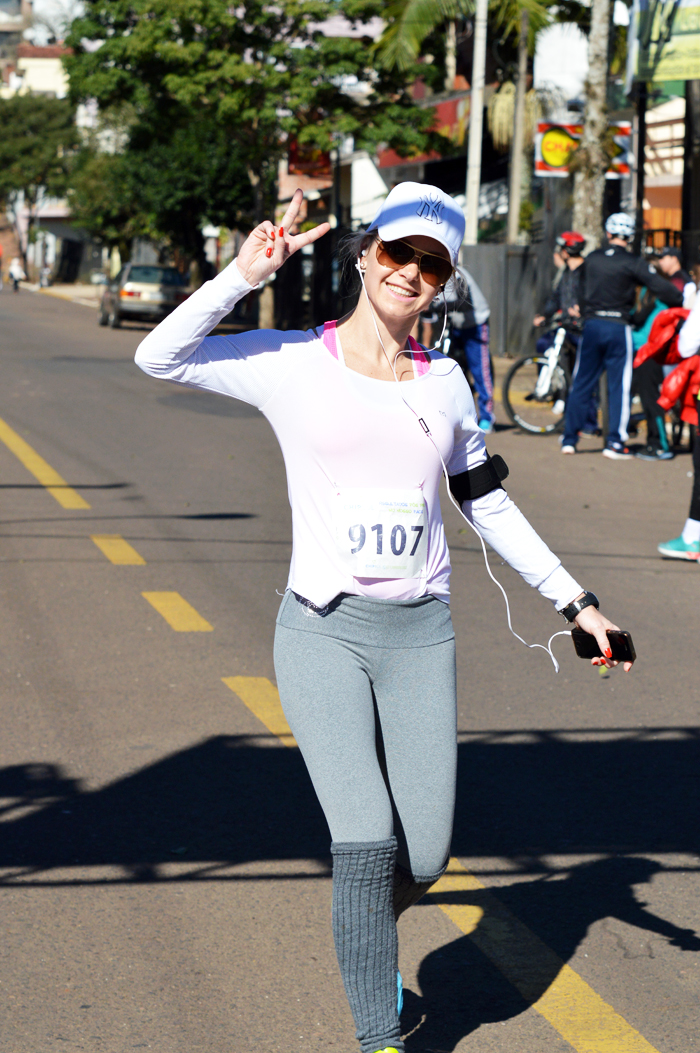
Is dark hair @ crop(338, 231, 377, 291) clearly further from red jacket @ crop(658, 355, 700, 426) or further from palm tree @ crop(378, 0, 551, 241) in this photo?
palm tree @ crop(378, 0, 551, 241)

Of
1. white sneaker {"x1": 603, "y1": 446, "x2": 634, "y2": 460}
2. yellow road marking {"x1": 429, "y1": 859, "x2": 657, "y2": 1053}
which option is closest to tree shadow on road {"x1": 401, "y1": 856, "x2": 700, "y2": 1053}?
→ yellow road marking {"x1": 429, "y1": 859, "x2": 657, "y2": 1053}

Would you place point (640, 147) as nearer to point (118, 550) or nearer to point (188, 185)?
point (118, 550)

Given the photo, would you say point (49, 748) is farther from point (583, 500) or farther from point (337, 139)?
point (337, 139)

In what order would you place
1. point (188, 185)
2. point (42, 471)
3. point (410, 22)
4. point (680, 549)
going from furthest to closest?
point (188, 185), point (410, 22), point (42, 471), point (680, 549)

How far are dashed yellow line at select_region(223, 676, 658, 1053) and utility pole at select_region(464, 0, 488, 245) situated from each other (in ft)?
70.1

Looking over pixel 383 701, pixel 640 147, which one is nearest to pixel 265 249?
pixel 383 701

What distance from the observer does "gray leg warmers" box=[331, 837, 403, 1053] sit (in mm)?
2848

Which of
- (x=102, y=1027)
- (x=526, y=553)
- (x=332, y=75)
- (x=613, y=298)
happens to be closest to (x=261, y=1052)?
(x=102, y=1027)

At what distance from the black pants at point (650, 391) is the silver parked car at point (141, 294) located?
2072 centimetres

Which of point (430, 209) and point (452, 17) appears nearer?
point (430, 209)

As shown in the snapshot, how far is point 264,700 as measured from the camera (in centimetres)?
582

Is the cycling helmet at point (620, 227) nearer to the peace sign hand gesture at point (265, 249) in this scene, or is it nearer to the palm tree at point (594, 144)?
the palm tree at point (594, 144)

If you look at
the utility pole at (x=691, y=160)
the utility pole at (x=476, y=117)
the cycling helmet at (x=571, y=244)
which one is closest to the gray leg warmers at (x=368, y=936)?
the cycling helmet at (x=571, y=244)

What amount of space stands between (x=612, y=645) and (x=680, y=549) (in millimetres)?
5910
